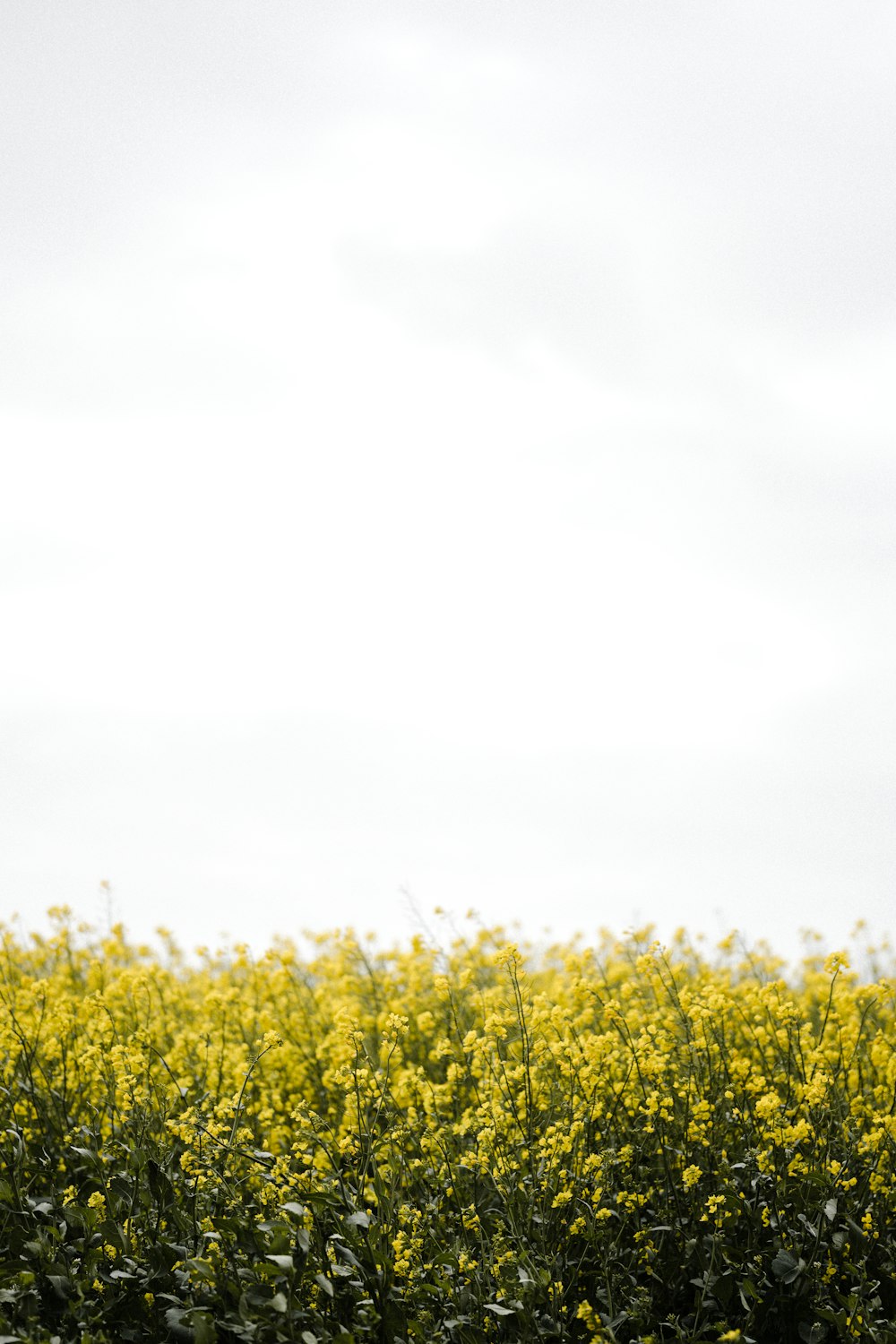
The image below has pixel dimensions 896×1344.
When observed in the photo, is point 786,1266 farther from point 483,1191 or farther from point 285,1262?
point 285,1262

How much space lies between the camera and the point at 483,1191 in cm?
451

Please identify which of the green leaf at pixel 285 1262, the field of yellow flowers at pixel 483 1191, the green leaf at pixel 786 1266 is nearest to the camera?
the green leaf at pixel 285 1262

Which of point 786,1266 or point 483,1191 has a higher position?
point 483,1191

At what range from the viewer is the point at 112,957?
28.7 ft

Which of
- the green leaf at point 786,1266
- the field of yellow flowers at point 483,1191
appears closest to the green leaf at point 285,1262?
the field of yellow flowers at point 483,1191

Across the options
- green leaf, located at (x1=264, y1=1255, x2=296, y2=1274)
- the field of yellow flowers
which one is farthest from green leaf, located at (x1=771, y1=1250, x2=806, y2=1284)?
green leaf, located at (x1=264, y1=1255, x2=296, y2=1274)

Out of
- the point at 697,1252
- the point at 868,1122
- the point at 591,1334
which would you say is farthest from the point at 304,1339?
the point at 868,1122

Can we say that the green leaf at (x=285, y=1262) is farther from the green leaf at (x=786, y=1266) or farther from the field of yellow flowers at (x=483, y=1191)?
the green leaf at (x=786, y=1266)

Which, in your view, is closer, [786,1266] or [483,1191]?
[786,1266]

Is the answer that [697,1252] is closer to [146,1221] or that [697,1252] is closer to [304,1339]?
[304,1339]

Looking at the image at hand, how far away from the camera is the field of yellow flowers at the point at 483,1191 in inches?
149

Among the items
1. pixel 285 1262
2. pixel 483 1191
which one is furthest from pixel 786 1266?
pixel 285 1262

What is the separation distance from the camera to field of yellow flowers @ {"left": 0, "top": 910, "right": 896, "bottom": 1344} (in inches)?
149

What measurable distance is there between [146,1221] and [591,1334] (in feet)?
5.14
